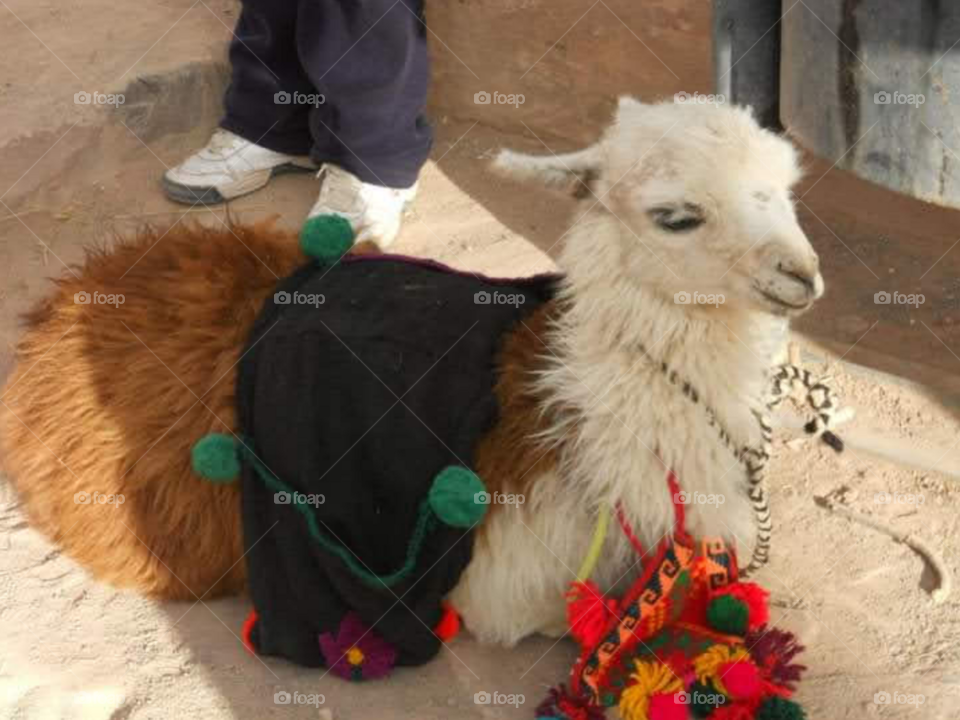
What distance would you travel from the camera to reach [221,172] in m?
4.51

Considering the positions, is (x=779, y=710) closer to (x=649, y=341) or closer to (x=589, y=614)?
(x=589, y=614)

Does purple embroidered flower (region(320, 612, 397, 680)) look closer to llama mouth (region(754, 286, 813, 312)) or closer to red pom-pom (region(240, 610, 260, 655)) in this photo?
red pom-pom (region(240, 610, 260, 655))

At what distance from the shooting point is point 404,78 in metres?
4.15

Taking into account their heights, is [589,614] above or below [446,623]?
above

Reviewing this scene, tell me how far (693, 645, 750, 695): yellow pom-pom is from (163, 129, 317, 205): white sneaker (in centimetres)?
274

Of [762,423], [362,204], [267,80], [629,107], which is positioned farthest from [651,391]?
[267,80]

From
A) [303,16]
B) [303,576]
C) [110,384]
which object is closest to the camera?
[303,576]

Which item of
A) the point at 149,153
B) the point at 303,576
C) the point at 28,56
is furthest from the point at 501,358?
the point at 28,56

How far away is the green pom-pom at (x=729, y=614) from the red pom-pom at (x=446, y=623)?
54 centimetres

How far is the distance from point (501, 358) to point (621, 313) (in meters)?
0.28

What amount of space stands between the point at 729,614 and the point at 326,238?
3.83 feet

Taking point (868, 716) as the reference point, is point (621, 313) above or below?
above

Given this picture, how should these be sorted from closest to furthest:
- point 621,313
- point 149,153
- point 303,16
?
point 621,313 < point 303,16 < point 149,153

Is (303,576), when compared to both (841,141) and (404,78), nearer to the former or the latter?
(841,141)
